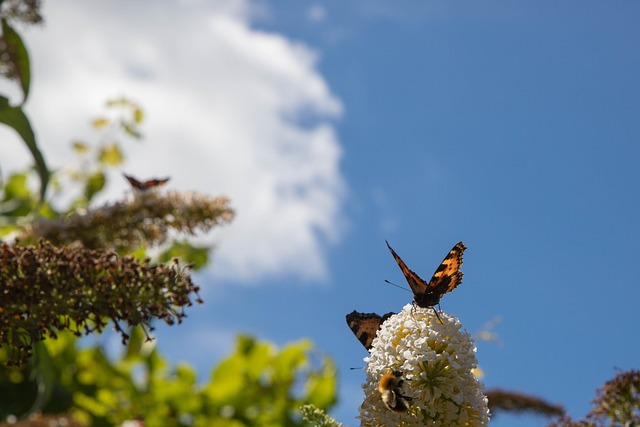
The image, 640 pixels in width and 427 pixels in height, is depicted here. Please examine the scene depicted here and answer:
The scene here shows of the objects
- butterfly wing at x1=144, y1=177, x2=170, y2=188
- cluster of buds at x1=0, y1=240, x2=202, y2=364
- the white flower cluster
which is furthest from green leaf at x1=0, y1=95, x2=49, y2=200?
the white flower cluster

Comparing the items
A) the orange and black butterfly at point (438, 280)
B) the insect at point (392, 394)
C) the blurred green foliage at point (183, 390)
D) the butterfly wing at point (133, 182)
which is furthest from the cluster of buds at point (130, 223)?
the insect at point (392, 394)

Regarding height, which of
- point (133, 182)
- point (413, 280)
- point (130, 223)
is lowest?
point (413, 280)

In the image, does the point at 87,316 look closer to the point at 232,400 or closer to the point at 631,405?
the point at 631,405

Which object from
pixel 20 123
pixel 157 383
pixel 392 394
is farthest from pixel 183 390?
pixel 392 394

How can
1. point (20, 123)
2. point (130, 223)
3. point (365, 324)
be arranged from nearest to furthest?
point (365, 324)
point (20, 123)
point (130, 223)

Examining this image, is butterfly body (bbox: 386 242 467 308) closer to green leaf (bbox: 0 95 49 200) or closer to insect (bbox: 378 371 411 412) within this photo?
insect (bbox: 378 371 411 412)

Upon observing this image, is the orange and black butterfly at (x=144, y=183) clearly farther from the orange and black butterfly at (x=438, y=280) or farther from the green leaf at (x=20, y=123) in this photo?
the orange and black butterfly at (x=438, y=280)

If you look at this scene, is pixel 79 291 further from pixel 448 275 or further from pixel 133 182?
pixel 133 182
